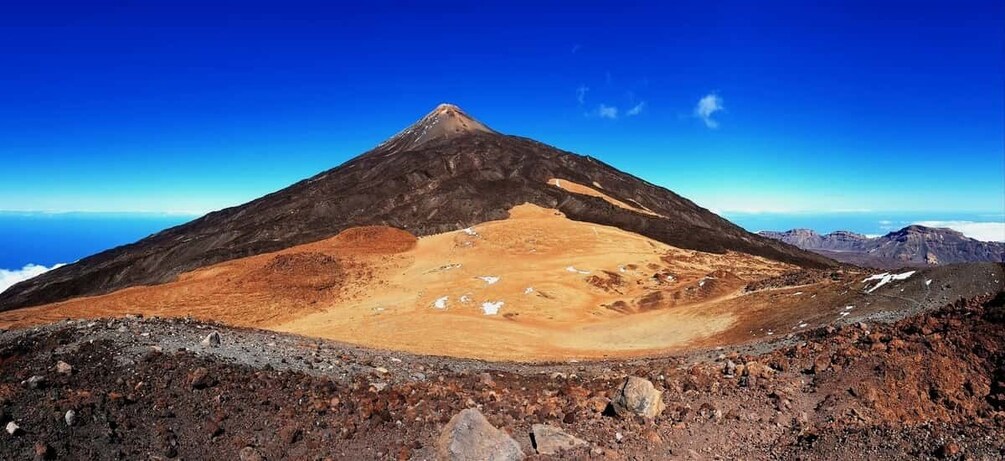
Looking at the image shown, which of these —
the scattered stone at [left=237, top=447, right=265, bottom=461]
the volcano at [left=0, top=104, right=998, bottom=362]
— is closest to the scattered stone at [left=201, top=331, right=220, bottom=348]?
the scattered stone at [left=237, top=447, right=265, bottom=461]

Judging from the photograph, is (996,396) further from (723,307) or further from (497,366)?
(723,307)

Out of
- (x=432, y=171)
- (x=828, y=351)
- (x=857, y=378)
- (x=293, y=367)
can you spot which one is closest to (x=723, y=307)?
(x=828, y=351)

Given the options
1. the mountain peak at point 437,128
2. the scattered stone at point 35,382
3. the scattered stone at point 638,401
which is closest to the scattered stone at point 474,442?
the scattered stone at point 638,401

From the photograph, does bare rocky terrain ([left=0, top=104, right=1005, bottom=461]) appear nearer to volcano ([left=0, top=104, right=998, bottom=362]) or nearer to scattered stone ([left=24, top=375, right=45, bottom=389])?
scattered stone ([left=24, top=375, right=45, bottom=389])

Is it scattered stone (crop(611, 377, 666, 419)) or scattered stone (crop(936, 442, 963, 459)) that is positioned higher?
scattered stone (crop(611, 377, 666, 419))

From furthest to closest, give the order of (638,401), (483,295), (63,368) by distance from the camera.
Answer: (483,295) < (638,401) < (63,368)

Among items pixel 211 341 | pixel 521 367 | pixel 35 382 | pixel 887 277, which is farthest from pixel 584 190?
pixel 35 382

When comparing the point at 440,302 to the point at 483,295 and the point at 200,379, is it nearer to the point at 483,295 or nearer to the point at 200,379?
the point at 483,295

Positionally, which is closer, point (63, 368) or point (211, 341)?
point (63, 368)
